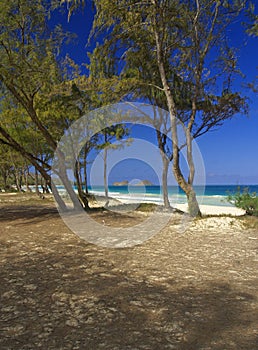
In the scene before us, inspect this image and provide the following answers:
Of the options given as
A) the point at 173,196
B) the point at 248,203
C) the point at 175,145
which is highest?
the point at 175,145

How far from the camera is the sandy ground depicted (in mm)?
2943

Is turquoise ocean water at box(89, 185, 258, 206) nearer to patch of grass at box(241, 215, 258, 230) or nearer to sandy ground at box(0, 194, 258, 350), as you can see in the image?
patch of grass at box(241, 215, 258, 230)

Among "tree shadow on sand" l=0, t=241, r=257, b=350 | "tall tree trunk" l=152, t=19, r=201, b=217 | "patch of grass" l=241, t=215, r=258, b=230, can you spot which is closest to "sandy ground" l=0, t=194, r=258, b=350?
"tree shadow on sand" l=0, t=241, r=257, b=350

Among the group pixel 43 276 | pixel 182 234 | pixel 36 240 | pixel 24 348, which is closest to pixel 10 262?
pixel 43 276

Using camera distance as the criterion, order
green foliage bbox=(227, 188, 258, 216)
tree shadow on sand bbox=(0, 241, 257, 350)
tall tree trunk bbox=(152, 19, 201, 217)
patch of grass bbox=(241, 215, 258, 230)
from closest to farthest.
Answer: tree shadow on sand bbox=(0, 241, 257, 350) < patch of grass bbox=(241, 215, 258, 230) < tall tree trunk bbox=(152, 19, 201, 217) < green foliage bbox=(227, 188, 258, 216)

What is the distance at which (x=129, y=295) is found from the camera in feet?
13.5

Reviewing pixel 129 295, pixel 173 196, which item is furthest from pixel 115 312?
pixel 173 196

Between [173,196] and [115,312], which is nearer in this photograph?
[115,312]

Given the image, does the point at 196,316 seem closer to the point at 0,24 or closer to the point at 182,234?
the point at 182,234

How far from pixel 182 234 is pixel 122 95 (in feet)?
22.6

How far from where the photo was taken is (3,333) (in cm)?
306

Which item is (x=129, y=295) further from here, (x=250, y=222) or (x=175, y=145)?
(x=175, y=145)

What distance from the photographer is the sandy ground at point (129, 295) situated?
9.66ft

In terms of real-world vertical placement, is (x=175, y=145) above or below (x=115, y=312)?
above
